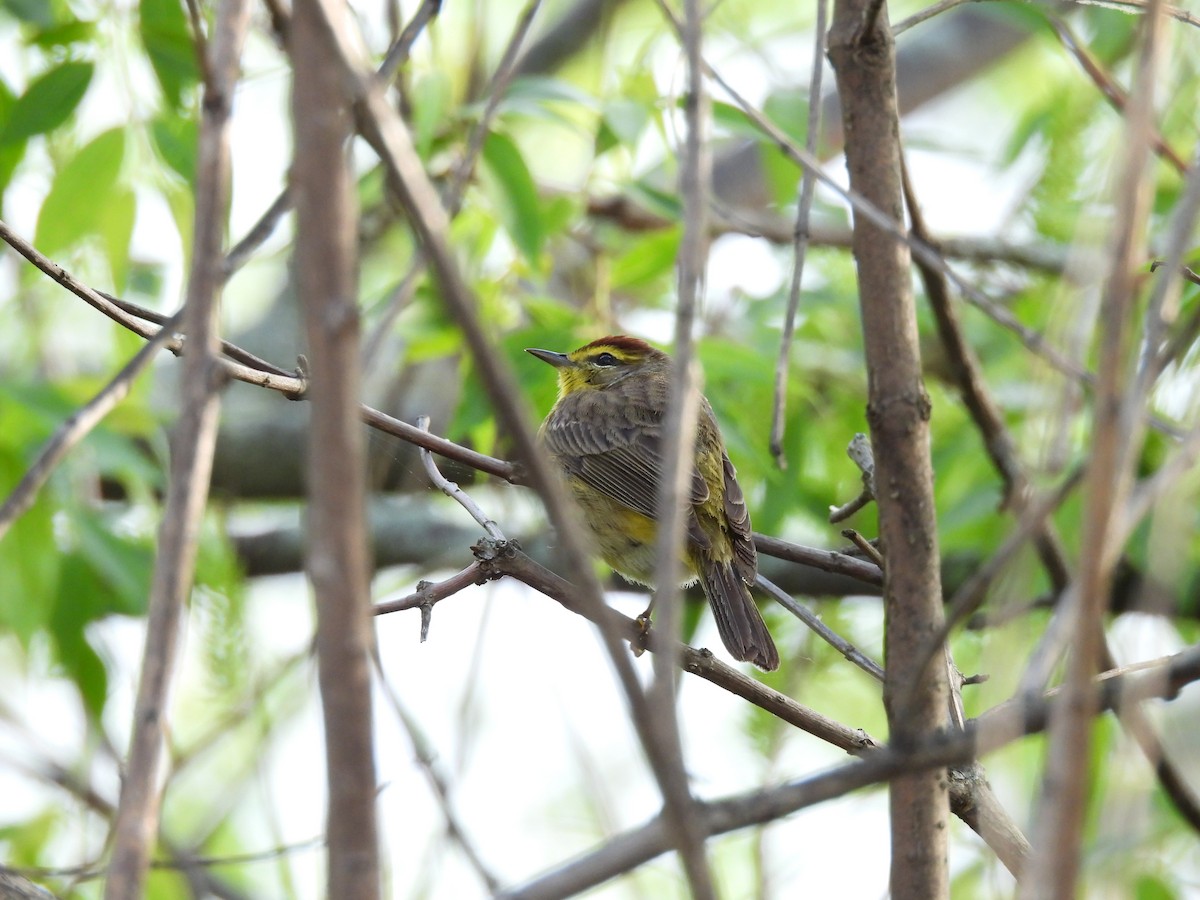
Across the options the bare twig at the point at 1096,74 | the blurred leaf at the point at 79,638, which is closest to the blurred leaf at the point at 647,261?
the bare twig at the point at 1096,74

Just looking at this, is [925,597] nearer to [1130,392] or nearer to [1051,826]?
[1130,392]

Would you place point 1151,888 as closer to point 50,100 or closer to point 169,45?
point 169,45

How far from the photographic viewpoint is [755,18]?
8.89 meters

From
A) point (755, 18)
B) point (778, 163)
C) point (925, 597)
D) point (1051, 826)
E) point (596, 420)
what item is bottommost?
point (1051, 826)

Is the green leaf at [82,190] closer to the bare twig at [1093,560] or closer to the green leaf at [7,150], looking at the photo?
the green leaf at [7,150]

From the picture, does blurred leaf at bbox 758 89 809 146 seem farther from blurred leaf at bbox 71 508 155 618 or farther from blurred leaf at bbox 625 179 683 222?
blurred leaf at bbox 71 508 155 618

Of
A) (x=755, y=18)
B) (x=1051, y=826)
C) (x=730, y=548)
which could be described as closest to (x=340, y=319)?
(x=1051, y=826)

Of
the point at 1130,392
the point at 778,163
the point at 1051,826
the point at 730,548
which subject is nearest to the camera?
the point at 1051,826

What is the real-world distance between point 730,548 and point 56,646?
2.66 m

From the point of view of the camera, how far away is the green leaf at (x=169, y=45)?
3.65m

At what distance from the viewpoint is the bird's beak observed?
4.80 metres

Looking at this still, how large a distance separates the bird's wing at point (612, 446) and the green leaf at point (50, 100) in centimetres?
246

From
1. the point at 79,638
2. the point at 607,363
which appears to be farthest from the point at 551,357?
the point at 79,638

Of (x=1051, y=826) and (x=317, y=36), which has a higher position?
(x=317, y=36)
